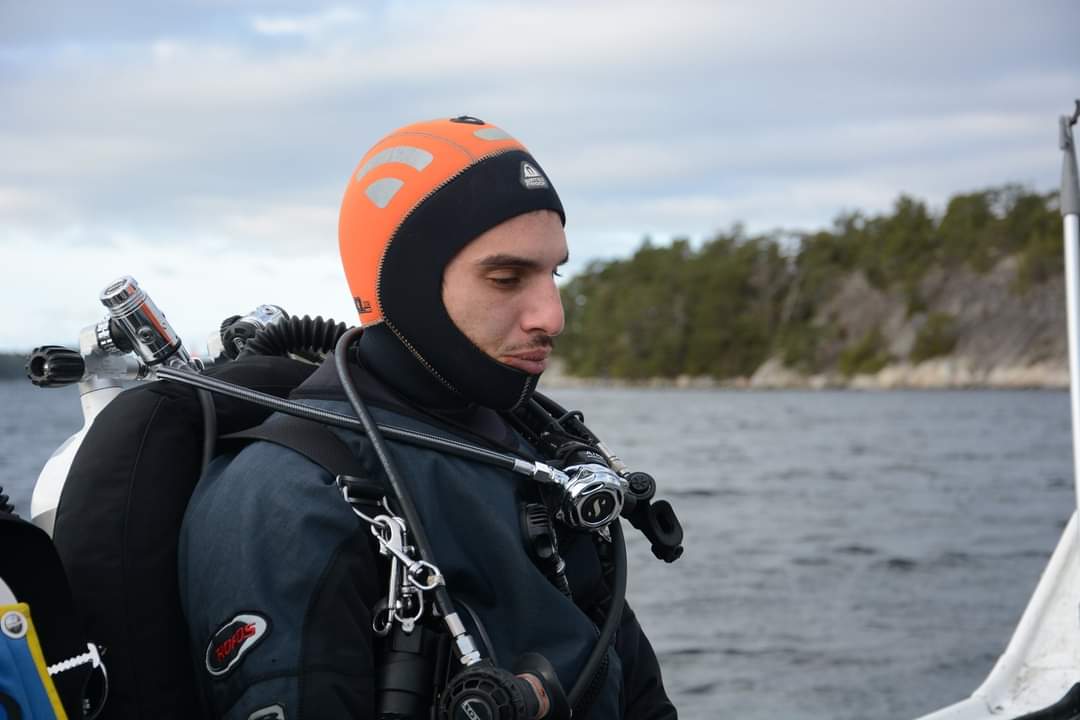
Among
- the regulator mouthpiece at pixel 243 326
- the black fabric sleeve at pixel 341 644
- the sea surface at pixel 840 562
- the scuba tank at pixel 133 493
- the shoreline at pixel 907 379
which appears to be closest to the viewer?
the black fabric sleeve at pixel 341 644

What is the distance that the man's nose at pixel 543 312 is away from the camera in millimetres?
1725

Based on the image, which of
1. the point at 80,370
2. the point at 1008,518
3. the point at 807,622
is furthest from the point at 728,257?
the point at 80,370

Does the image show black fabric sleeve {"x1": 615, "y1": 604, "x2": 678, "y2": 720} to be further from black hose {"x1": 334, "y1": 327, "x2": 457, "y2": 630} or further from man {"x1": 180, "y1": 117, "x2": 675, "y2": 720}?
black hose {"x1": 334, "y1": 327, "x2": 457, "y2": 630}

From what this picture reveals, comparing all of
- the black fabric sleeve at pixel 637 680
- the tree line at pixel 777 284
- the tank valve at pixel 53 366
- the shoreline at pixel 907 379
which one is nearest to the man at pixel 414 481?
the black fabric sleeve at pixel 637 680

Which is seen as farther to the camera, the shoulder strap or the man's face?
the man's face

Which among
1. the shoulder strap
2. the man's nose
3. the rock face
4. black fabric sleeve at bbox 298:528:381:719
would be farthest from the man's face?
the rock face

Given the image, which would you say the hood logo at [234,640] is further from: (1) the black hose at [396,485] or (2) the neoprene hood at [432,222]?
(2) the neoprene hood at [432,222]

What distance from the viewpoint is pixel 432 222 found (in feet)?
5.53

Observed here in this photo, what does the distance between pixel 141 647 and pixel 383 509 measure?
0.38 m

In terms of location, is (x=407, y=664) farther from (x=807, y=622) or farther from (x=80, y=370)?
(x=807, y=622)

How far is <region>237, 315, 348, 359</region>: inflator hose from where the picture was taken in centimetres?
212

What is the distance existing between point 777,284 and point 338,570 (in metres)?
94.3

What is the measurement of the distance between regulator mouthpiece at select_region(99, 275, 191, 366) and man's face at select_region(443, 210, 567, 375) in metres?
0.56

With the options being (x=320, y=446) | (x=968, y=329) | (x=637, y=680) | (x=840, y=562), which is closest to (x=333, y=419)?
(x=320, y=446)
